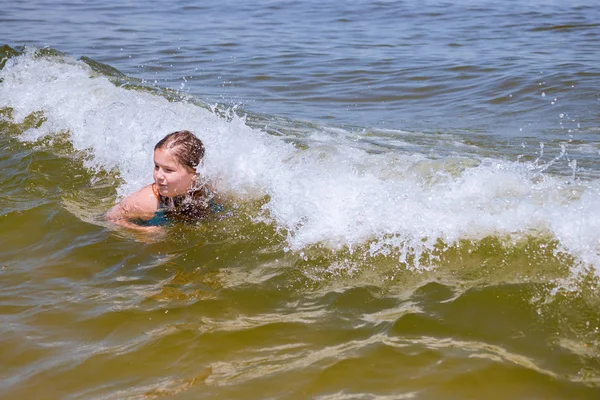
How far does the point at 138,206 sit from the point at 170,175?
40cm

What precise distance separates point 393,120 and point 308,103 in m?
1.62

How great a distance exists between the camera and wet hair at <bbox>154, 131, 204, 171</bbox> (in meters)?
5.46

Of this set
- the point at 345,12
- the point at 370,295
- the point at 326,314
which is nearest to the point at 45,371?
the point at 326,314

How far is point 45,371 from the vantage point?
3559 mm

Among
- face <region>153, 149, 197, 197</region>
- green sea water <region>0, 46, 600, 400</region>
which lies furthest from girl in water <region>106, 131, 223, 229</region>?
green sea water <region>0, 46, 600, 400</region>

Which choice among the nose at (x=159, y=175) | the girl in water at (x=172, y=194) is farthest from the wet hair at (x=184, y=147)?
the nose at (x=159, y=175)

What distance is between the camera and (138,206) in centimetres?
569

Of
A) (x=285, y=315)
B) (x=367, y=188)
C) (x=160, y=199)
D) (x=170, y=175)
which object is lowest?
(x=285, y=315)

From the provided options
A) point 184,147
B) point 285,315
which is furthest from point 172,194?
point 285,315

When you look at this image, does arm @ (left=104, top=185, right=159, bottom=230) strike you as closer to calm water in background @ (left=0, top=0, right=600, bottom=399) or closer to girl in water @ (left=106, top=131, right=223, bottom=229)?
girl in water @ (left=106, top=131, right=223, bottom=229)

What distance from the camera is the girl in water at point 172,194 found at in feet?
18.0

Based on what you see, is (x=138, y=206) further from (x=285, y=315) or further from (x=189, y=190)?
(x=285, y=315)

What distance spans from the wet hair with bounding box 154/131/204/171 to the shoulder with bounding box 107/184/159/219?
0.43 metres

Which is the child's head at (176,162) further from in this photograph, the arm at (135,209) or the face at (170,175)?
the arm at (135,209)
